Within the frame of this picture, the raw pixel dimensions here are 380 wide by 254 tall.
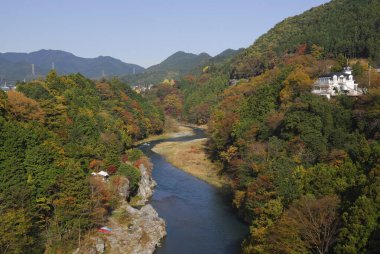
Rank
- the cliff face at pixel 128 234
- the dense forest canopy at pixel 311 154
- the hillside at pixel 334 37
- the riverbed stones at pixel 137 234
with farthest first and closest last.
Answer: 1. the hillside at pixel 334 37
2. the riverbed stones at pixel 137 234
3. the cliff face at pixel 128 234
4. the dense forest canopy at pixel 311 154

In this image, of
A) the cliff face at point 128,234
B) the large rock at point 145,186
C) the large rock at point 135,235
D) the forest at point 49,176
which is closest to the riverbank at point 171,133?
the large rock at point 145,186

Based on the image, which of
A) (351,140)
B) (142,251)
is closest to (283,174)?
(351,140)

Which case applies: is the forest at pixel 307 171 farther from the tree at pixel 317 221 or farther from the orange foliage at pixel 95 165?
the orange foliage at pixel 95 165

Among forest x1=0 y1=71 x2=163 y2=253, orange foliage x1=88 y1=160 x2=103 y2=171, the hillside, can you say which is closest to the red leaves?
forest x1=0 y1=71 x2=163 y2=253

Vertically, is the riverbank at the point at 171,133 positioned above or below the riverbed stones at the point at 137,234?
below

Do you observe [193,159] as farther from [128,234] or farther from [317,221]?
[317,221]

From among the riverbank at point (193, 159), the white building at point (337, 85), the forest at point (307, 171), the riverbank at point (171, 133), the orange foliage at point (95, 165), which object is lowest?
the riverbank at point (171, 133)
